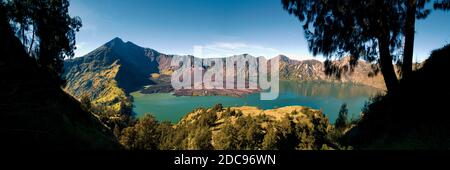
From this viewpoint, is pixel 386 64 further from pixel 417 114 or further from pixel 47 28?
pixel 47 28

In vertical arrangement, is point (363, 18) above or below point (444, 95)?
above

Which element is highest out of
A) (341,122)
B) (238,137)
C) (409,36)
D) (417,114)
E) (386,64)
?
(409,36)

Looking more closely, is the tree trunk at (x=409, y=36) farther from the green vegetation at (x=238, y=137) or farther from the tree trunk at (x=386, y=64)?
the green vegetation at (x=238, y=137)

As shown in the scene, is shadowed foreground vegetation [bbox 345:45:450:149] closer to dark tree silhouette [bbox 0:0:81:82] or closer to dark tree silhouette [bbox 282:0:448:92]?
dark tree silhouette [bbox 282:0:448:92]

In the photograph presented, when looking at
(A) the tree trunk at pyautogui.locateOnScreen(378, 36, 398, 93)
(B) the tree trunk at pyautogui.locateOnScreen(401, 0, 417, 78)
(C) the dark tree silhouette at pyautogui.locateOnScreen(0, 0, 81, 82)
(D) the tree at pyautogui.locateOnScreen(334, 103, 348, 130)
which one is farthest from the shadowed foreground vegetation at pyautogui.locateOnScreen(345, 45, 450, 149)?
(C) the dark tree silhouette at pyautogui.locateOnScreen(0, 0, 81, 82)

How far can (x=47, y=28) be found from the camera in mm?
24719

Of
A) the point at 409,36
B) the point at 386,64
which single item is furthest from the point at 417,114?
the point at 409,36

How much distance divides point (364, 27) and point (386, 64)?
95.1 inches

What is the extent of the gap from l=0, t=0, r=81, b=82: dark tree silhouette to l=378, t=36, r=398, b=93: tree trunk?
29235 millimetres
